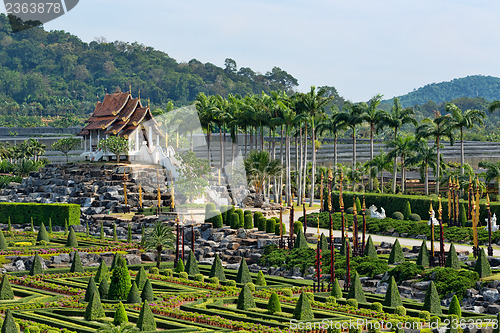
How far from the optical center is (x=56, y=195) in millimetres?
91438

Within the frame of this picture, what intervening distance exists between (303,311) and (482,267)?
14365 millimetres

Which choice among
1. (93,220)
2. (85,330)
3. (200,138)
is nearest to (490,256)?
(85,330)

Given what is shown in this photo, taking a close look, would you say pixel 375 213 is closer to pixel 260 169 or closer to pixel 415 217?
pixel 415 217

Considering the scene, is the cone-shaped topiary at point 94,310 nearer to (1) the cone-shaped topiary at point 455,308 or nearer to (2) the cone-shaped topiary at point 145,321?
(2) the cone-shaped topiary at point 145,321

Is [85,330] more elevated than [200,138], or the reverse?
[200,138]

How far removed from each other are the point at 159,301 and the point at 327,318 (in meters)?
10.3

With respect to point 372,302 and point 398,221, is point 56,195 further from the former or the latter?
point 372,302

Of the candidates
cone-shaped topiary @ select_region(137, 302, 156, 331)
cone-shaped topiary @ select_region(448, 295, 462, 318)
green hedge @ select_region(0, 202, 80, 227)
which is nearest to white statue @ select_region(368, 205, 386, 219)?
green hedge @ select_region(0, 202, 80, 227)

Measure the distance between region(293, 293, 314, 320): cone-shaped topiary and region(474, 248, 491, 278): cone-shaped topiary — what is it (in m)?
13.7

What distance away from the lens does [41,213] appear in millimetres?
80562

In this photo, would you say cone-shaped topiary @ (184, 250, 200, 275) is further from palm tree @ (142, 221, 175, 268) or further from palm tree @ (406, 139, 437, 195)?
palm tree @ (406, 139, 437, 195)

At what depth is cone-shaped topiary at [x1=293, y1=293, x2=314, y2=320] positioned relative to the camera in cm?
3947

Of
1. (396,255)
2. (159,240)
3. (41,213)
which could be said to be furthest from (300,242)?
(41,213)

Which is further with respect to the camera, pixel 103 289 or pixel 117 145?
pixel 117 145
